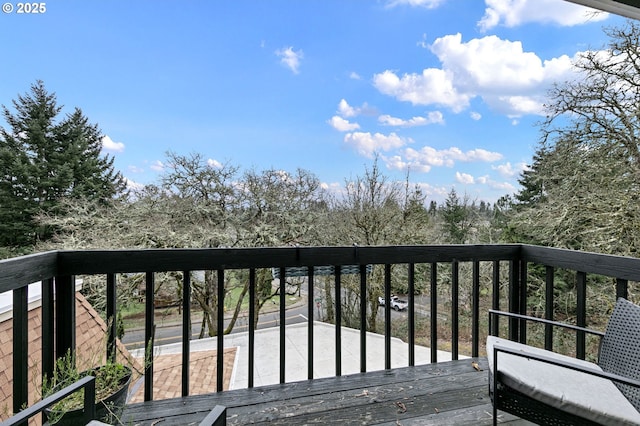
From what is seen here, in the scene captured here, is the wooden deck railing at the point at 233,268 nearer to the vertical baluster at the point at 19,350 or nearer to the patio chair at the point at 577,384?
the vertical baluster at the point at 19,350

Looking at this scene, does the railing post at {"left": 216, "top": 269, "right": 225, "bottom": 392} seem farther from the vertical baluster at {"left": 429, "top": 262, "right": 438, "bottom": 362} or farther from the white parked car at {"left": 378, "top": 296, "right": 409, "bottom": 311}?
the white parked car at {"left": 378, "top": 296, "right": 409, "bottom": 311}

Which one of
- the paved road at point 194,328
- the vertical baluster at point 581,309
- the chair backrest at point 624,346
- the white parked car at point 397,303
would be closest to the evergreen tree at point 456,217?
the white parked car at point 397,303

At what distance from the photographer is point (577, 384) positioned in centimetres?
140

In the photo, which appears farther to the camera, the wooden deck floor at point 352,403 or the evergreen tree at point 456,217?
the evergreen tree at point 456,217

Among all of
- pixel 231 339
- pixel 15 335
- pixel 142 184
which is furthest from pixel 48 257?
pixel 142 184

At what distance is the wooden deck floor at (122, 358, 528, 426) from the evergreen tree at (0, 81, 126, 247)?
6916 mm

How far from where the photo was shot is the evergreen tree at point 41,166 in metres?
6.62

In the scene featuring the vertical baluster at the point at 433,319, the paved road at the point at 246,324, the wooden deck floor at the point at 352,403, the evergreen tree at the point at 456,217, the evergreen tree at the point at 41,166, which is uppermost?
the evergreen tree at the point at 41,166

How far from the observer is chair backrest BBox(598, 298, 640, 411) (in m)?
1.43

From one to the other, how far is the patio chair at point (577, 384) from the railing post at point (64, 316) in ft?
7.26

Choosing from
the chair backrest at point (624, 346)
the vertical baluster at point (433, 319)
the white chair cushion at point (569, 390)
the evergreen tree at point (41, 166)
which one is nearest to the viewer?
the white chair cushion at point (569, 390)

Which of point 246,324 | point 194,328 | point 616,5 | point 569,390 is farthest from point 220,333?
point 194,328

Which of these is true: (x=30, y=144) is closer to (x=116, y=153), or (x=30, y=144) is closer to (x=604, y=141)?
(x=116, y=153)

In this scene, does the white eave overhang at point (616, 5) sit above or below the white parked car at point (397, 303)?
above
